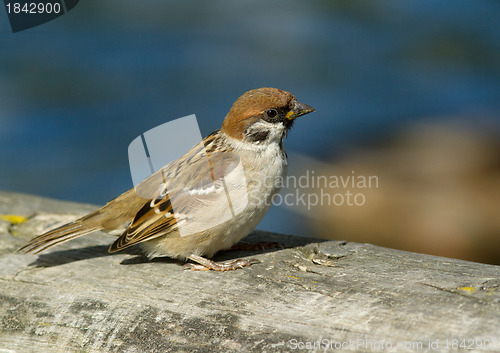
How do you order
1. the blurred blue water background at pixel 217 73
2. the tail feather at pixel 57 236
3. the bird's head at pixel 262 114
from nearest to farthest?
the tail feather at pixel 57 236, the bird's head at pixel 262 114, the blurred blue water background at pixel 217 73

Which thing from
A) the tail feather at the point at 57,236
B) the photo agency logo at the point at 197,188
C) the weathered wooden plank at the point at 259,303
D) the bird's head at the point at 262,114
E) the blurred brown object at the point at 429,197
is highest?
the bird's head at the point at 262,114

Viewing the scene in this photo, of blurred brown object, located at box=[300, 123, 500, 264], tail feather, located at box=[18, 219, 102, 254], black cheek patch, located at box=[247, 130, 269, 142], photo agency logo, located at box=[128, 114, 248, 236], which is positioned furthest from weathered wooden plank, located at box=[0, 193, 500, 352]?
blurred brown object, located at box=[300, 123, 500, 264]

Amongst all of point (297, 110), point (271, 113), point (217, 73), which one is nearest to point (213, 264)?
point (271, 113)

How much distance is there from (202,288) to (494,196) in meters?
4.67

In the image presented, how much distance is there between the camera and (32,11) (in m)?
8.75

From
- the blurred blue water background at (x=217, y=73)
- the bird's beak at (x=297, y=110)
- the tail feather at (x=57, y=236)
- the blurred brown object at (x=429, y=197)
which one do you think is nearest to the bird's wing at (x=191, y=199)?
the tail feather at (x=57, y=236)

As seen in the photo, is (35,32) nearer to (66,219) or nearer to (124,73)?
(124,73)

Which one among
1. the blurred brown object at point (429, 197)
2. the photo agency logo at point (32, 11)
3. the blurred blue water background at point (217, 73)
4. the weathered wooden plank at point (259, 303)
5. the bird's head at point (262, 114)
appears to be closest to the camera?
the weathered wooden plank at point (259, 303)

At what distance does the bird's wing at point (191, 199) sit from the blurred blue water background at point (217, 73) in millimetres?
3225

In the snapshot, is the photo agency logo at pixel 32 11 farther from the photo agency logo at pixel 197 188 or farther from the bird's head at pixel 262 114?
the bird's head at pixel 262 114

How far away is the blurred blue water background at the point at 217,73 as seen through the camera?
753 centimetres

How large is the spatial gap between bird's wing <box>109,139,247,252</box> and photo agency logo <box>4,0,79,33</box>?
5768 millimetres

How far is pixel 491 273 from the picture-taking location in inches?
100

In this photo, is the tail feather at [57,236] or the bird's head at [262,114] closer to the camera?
the tail feather at [57,236]
